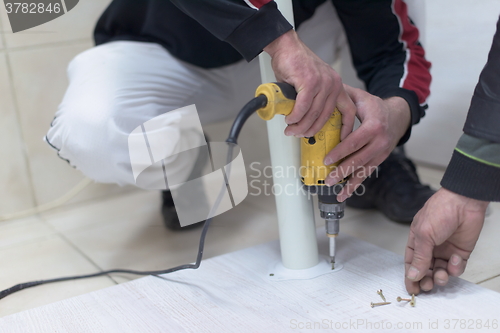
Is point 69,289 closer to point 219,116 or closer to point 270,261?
point 270,261

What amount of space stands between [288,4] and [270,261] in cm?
42

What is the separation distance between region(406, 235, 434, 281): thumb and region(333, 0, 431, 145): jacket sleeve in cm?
27

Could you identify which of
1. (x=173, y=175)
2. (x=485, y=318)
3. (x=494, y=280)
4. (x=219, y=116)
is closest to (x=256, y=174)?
(x=219, y=116)

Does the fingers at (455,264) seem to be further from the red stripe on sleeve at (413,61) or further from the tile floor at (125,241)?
the red stripe on sleeve at (413,61)

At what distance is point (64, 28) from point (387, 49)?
81 cm

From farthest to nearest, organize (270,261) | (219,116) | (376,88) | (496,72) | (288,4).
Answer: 1. (219,116)
2. (376,88)
3. (270,261)
4. (288,4)
5. (496,72)

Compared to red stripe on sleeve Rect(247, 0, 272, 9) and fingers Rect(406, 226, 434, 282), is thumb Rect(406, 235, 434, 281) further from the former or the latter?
red stripe on sleeve Rect(247, 0, 272, 9)

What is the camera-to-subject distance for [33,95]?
1.19m

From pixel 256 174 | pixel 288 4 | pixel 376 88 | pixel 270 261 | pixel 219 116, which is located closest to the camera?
pixel 288 4

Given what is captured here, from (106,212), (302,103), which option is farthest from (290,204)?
(106,212)

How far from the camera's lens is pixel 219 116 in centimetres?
114

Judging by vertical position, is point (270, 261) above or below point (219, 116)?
below

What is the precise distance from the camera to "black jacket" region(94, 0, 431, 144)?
0.87 meters

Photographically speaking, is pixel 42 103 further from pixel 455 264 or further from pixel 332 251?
pixel 455 264
